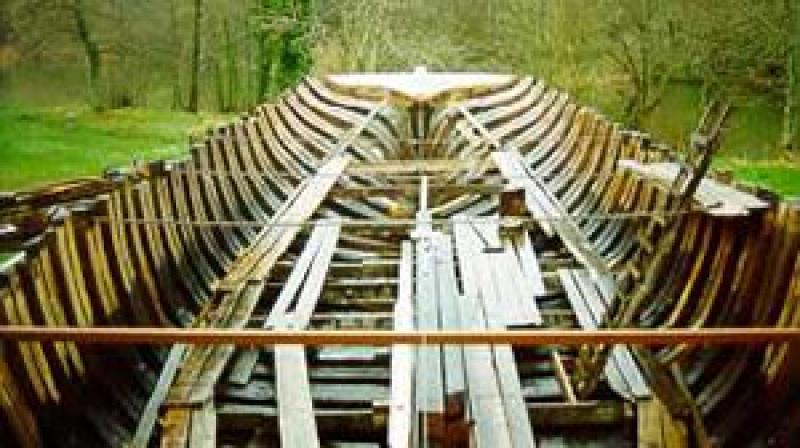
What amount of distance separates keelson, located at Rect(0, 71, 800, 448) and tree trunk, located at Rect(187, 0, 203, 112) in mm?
14575

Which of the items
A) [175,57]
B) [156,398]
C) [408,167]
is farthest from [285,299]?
[175,57]

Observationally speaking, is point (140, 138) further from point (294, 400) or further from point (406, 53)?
point (294, 400)

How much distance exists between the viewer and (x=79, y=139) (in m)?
18.3

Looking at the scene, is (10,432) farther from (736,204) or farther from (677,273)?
(677,273)

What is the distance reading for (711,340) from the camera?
2.94 meters

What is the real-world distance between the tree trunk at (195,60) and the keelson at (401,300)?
14.6m

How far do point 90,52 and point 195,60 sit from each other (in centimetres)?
212

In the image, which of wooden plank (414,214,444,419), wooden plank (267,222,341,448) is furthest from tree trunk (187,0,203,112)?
wooden plank (414,214,444,419)

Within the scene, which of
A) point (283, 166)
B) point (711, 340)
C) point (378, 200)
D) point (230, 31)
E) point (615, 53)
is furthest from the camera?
point (230, 31)

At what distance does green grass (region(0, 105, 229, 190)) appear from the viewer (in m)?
14.3

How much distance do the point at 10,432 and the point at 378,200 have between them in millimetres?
4983

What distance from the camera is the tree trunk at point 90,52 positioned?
68.1 ft

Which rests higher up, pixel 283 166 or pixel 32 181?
pixel 283 166

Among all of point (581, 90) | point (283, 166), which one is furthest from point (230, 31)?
point (283, 166)
